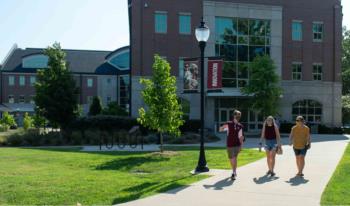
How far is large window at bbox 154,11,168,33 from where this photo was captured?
44125mm

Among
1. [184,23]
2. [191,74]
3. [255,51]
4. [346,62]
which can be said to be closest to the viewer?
[191,74]

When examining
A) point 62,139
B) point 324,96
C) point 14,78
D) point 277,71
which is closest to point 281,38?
point 277,71

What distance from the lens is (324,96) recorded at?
4809 centimetres

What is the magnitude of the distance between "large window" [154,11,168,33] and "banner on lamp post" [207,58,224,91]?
88.8 ft

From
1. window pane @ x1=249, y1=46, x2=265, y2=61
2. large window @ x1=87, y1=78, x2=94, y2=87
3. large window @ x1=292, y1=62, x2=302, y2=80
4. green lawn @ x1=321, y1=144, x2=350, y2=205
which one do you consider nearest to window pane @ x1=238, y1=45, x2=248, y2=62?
window pane @ x1=249, y1=46, x2=265, y2=61

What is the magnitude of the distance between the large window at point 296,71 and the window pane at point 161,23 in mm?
13526

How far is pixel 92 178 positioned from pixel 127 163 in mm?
4464

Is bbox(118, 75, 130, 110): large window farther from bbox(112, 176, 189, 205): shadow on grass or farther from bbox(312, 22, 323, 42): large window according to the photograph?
bbox(112, 176, 189, 205): shadow on grass

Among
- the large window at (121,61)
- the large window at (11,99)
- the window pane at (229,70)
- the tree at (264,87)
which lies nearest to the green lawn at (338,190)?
the tree at (264,87)

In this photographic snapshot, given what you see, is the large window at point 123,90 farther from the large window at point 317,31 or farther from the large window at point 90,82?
the large window at point 317,31

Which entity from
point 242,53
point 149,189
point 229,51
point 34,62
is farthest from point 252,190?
point 34,62

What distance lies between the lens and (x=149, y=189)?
35.0 feet

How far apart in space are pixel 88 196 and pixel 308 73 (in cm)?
4142

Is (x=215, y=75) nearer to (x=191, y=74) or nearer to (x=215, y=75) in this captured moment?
(x=215, y=75)
